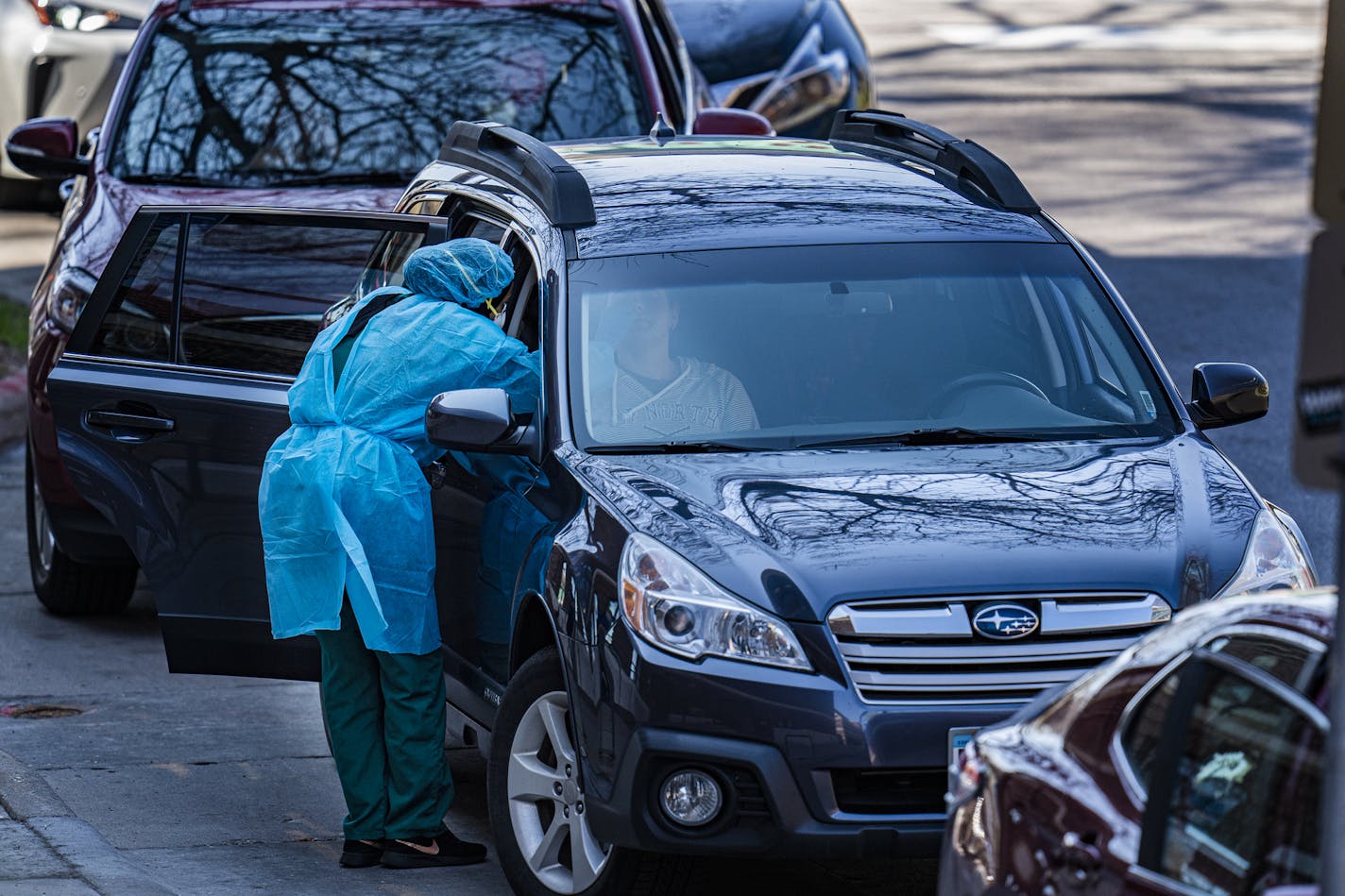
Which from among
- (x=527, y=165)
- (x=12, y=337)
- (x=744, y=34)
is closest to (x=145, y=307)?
(x=527, y=165)

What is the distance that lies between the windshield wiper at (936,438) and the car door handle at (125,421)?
220 cm

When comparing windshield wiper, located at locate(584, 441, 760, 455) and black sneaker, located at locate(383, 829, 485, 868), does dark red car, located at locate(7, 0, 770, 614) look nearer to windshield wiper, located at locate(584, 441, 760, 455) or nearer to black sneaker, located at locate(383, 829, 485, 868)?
black sneaker, located at locate(383, 829, 485, 868)

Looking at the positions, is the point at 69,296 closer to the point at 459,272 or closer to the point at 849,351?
the point at 459,272

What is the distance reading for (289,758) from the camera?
7.43 meters

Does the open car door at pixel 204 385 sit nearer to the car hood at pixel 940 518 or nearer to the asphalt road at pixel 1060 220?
the asphalt road at pixel 1060 220

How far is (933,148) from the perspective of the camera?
7309 mm

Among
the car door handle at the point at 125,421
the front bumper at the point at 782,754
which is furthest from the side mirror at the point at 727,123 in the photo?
the front bumper at the point at 782,754

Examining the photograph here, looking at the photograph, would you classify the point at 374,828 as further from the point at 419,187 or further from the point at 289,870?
the point at 419,187

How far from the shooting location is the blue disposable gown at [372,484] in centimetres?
607

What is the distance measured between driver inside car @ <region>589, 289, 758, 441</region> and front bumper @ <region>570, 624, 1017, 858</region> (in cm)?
93

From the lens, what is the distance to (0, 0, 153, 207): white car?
15195 mm

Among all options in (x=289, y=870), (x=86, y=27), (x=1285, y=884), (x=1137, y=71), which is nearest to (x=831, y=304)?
(x=289, y=870)

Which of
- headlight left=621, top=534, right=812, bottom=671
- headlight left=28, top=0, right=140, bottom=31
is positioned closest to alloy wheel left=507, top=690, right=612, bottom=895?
headlight left=621, top=534, right=812, bottom=671

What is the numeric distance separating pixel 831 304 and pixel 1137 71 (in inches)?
660
